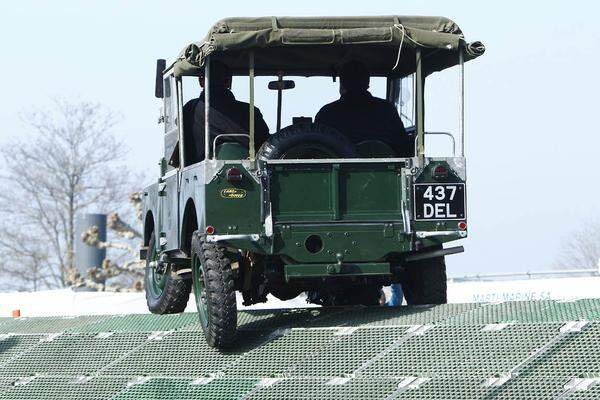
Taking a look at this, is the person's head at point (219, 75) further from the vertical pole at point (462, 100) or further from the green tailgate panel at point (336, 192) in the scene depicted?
the vertical pole at point (462, 100)

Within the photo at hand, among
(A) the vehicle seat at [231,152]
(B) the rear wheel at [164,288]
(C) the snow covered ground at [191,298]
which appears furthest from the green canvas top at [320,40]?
(C) the snow covered ground at [191,298]

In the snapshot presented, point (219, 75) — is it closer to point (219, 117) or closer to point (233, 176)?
point (219, 117)

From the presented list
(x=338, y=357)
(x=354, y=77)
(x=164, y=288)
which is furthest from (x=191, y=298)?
(x=338, y=357)

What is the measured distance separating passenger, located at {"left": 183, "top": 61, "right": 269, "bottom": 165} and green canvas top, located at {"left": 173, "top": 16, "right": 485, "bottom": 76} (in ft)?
0.54

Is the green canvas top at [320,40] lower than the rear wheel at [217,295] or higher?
higher

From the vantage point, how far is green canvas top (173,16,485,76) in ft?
38.7

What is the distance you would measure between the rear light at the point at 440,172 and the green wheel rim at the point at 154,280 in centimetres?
414

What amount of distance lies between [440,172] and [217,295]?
7.08 feet

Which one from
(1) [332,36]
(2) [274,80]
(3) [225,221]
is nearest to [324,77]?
(2) [274,80]

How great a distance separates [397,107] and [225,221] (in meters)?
2.64

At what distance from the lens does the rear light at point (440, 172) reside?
12.0 meters

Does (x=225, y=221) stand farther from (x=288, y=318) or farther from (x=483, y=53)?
(x=483, y=53)

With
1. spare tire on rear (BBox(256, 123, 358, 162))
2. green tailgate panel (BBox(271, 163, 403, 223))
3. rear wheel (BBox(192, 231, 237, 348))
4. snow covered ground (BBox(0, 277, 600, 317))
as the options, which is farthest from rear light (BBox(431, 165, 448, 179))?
snow covered ground (BBox(0, 277, 600, 317))

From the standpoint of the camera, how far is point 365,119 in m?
12.9
